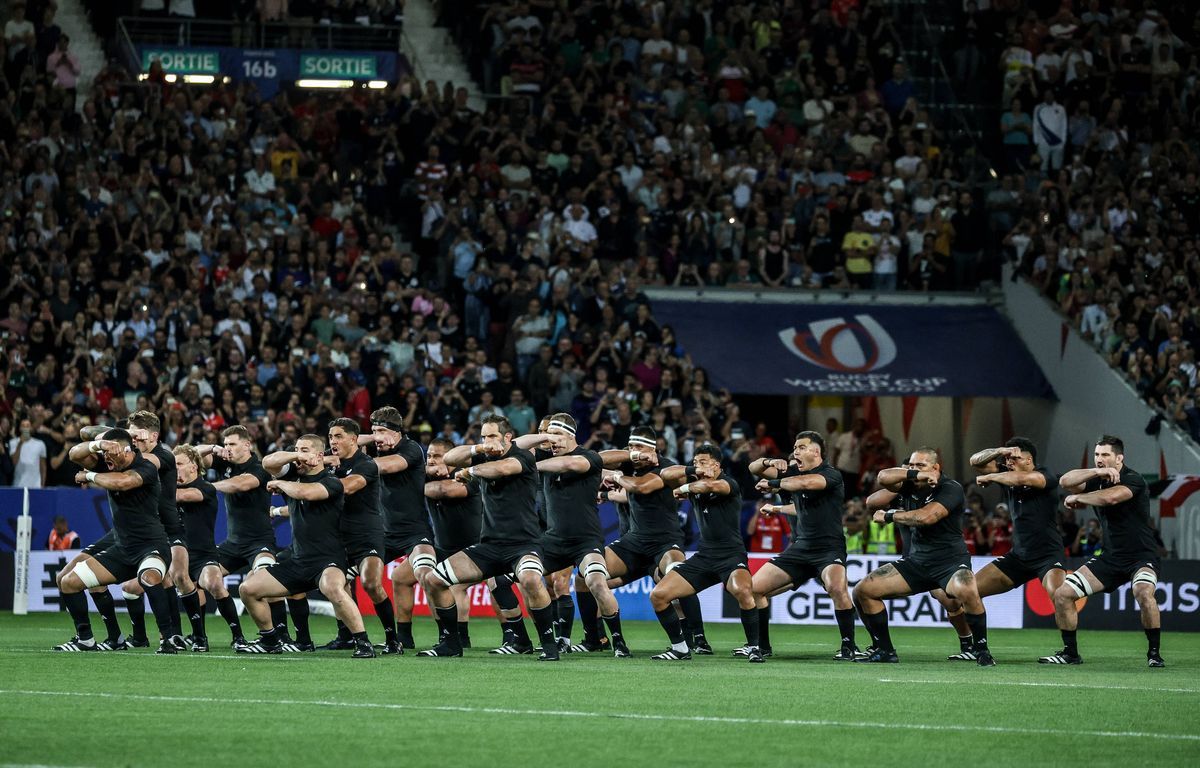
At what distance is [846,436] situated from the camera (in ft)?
106

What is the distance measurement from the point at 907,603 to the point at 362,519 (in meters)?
10.3

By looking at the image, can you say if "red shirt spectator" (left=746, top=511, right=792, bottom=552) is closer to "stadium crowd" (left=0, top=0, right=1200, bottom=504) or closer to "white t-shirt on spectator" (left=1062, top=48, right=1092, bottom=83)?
"stadium crowd" (left=0, top=0, right=1200, bottom=504)

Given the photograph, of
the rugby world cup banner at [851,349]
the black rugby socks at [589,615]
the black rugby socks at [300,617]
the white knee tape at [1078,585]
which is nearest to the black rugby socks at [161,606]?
the black rugby socks at [300,617]

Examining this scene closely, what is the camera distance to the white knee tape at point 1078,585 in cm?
1775

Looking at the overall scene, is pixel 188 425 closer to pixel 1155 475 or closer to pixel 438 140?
pixel 438 140

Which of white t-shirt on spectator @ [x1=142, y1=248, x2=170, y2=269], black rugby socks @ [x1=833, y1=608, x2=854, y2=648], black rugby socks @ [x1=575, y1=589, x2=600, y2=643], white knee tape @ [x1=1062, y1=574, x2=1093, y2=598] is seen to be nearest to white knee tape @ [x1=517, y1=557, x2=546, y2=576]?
black rugby socks @ [x1=575, y1=589, x2=600, y2=643]

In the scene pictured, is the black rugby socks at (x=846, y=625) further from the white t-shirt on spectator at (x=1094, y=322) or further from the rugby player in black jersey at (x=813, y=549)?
the white t-shirt on spectator at (x=1094, y=322)

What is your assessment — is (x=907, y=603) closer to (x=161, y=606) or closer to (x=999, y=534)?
(x=999, y=534)

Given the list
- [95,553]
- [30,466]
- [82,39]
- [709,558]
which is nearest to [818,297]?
[30,466]

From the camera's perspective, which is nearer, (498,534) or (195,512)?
(498,534)

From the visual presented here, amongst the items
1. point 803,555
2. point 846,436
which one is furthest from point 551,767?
point 846,436

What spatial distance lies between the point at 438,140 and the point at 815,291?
7.26m

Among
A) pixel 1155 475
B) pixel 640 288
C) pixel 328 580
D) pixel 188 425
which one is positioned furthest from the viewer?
pixel 640 288

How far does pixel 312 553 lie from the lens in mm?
17406
